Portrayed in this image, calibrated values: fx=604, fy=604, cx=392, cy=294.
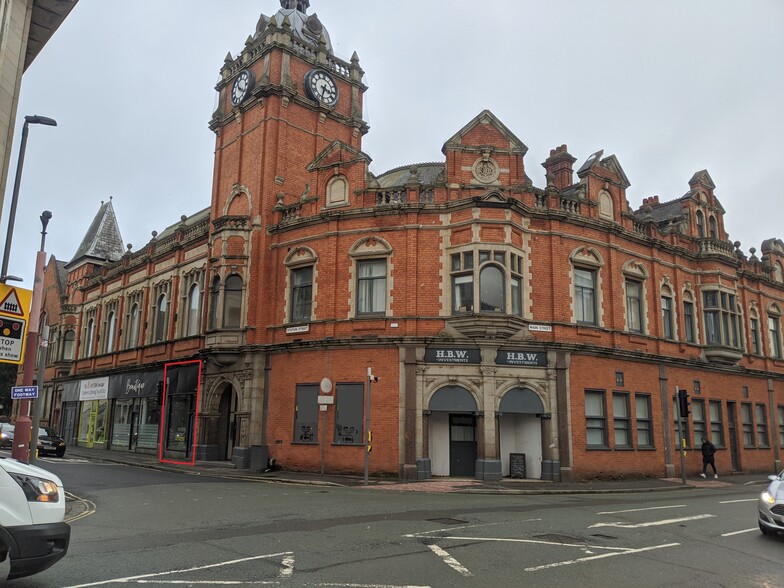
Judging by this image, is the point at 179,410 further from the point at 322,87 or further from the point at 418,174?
the point at 322,87

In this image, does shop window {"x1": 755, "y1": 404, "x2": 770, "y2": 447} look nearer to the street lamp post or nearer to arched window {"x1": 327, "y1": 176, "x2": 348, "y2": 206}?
arched window {"x1": 327, "y1": 176, "x2": 348, "y2": 206}

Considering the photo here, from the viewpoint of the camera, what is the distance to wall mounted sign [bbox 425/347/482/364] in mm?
21625

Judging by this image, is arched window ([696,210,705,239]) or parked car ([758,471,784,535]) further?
arched window ([696,210,705,239])

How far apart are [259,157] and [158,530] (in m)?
20.1

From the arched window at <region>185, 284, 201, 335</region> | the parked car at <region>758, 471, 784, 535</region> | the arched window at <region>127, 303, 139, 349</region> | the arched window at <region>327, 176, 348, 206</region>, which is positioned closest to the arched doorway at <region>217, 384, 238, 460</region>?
Result: the arched window at <region>185, 284, 201, 335</region>

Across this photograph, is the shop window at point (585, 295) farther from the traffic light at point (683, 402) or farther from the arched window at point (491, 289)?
the traffic light at point (683, 402)

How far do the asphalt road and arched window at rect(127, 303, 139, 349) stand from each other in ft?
71.8

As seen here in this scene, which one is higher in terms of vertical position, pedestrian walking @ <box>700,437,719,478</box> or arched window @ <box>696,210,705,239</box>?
arched window @ <box>696,210,705,239</box>

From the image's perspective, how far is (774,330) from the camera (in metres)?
33.5

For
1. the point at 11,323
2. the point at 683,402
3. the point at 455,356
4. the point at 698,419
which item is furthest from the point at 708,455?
the point at 11,323

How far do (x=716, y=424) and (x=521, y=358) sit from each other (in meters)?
12.5

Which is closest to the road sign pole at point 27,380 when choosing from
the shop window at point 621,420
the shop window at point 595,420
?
the shop window at point 595,420

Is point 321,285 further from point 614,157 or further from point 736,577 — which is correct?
point 736,577

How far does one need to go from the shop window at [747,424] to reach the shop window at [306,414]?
67.6ft
